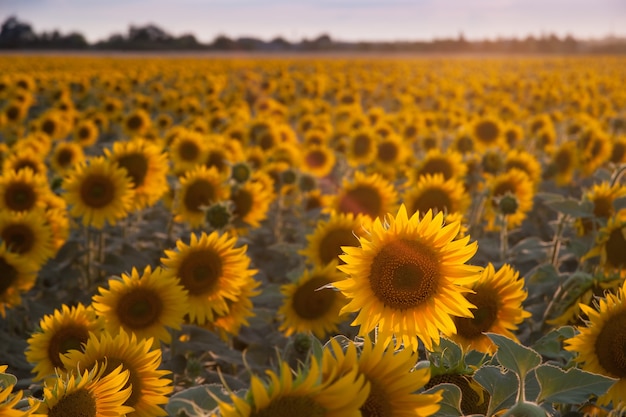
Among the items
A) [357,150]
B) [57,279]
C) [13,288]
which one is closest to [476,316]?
[13,288]

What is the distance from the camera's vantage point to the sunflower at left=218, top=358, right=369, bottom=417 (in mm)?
1087

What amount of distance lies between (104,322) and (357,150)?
17.8 feet

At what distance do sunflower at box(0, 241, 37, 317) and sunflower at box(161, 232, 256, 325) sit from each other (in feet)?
3.51

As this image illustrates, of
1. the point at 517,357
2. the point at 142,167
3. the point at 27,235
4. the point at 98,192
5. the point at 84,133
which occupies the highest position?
the point at 517,357

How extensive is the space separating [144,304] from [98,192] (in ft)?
5.69

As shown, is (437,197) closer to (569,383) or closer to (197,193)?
(197,193)

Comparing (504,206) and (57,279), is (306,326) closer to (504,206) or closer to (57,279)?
(504,206)

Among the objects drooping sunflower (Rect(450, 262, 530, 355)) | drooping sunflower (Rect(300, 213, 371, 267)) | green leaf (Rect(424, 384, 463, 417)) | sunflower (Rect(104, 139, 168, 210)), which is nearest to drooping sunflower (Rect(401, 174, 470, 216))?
drooping sunflower (Rect(300, 213, 371, 267))

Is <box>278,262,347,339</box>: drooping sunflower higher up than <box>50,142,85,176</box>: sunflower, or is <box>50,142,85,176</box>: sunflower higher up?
<box>50,142,85,176</box>: sunflower

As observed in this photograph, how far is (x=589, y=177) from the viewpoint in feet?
23.9

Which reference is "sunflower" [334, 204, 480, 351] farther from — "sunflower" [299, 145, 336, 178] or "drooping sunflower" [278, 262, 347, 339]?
"sunflower" [299, 145, 336, 178]

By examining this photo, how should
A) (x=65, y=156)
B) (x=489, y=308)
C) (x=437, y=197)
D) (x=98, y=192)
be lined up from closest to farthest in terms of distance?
(x=489, y=308)
(x=98, y=192)
(x=437, y=197)
(x=65, y=156)

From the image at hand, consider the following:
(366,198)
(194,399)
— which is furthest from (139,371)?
(366,198)

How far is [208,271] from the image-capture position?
314 cm
